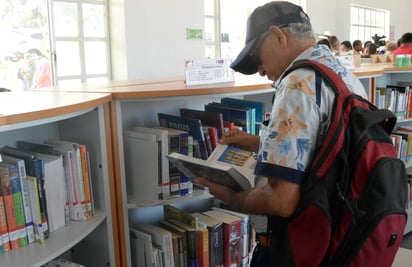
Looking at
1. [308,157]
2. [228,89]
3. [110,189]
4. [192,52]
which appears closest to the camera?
[308,157]

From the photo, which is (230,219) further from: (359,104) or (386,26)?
(386,26)

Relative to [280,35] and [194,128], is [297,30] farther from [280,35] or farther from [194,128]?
[194,128]

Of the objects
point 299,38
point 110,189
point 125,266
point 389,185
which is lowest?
point 125,266

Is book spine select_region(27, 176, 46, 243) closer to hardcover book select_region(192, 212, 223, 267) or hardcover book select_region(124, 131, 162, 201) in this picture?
hardcover book select_region(124, 131, 162, 201)

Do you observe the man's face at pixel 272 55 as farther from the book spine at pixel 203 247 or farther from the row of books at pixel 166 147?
the book spine at pixel 203 247

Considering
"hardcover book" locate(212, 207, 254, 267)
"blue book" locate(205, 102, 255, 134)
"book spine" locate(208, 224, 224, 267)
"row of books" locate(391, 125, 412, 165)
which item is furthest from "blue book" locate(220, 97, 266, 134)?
"row of books" locate(391, 125, 412, 165)

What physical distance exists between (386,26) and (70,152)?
12.2 m

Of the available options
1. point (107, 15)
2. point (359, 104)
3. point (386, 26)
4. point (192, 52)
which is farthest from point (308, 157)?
point (386, 26)

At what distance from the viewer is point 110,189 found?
61.8 inches

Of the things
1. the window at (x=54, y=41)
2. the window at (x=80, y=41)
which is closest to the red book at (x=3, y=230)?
the window at (x=54, y=41)

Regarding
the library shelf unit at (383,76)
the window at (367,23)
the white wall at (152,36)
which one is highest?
the window at (367,23)

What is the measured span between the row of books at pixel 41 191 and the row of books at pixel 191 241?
0.35m

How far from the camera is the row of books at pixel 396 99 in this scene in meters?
3.15

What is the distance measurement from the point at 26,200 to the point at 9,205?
5cm
